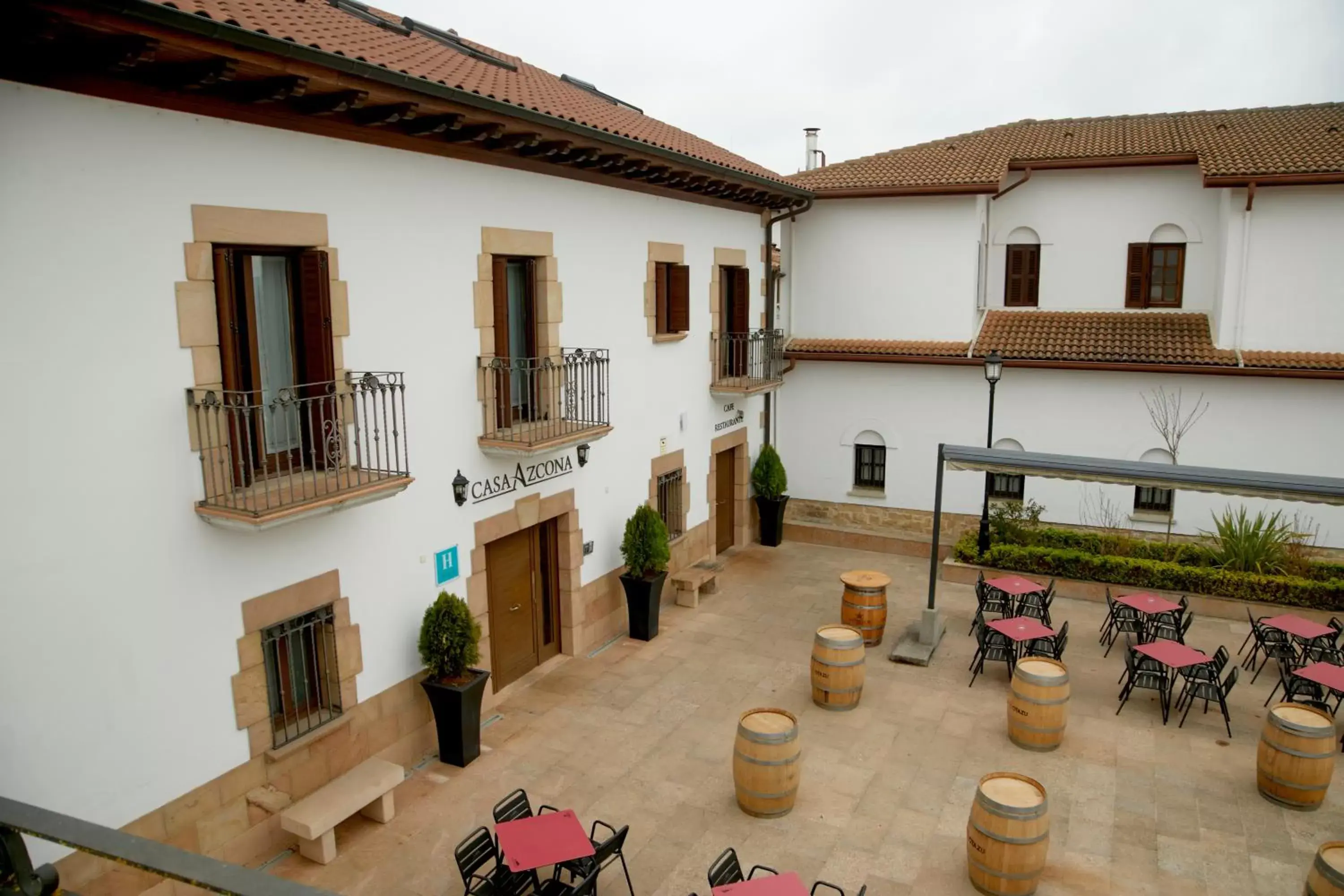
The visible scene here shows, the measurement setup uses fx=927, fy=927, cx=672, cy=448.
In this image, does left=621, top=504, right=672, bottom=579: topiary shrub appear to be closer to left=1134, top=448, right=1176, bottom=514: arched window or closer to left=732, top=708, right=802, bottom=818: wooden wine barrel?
left=732, top=708, right=802, bottom=818: wooden wine barrel

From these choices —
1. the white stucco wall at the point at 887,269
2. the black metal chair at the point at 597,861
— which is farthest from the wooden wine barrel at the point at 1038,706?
the white stucco wall at the point at 887,269

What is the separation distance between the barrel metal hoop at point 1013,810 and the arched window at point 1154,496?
10.4 metres

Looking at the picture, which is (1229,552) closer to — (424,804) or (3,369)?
(424,804)

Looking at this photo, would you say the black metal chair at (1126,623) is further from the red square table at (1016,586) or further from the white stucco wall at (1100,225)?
the white stucco wall at (1100,225)

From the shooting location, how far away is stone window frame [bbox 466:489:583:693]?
34.0ft

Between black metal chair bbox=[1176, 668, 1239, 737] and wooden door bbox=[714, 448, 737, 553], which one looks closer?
black metal chair bbox=[1176, 668, 1239, 737]

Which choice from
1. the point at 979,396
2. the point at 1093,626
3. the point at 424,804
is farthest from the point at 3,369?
the point at 979,396

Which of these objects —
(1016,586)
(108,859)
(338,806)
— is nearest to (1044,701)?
(1016,586)

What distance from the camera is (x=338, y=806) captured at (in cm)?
794

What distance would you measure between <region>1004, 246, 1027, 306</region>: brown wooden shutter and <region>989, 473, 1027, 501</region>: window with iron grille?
12.4 ft

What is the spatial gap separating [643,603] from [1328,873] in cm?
815

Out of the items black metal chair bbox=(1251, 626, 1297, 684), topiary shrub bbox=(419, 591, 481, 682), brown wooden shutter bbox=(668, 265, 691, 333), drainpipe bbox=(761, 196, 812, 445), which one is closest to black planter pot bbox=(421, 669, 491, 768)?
topiary shrub bbox=(419, 591, 481, 682)

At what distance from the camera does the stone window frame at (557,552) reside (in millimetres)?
10359

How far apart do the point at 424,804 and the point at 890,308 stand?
13.1 meters
